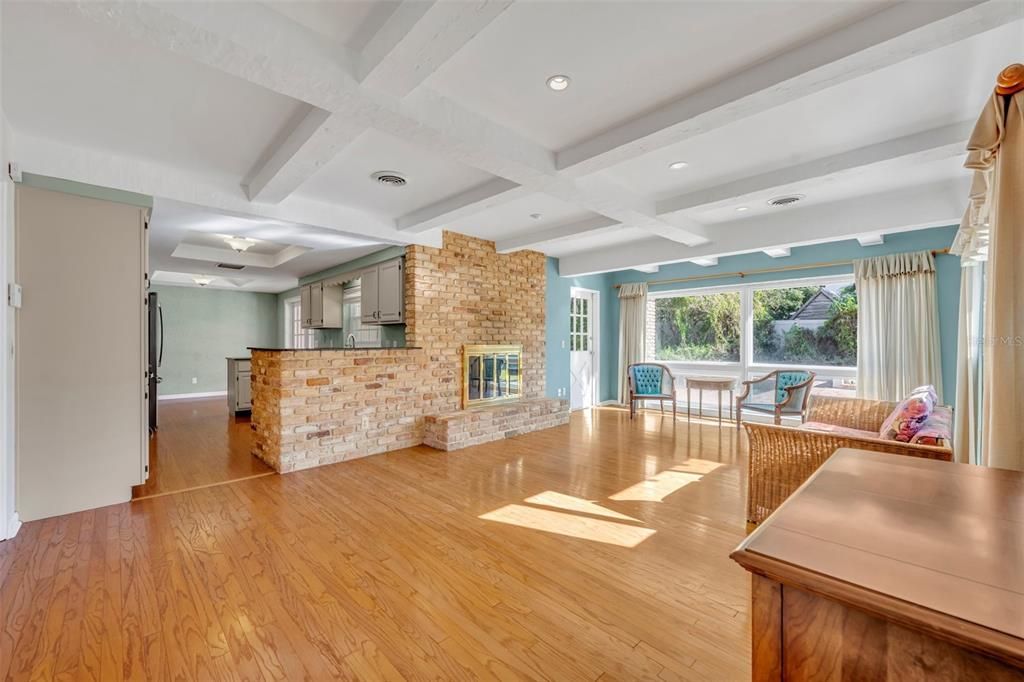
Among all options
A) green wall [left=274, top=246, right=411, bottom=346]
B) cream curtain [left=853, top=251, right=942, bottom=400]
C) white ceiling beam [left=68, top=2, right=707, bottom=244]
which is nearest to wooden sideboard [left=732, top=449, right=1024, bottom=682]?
white ceiling beam [left=68, top=2, right=707, bottom=244]

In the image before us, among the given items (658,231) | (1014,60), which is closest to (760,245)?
(658,231)

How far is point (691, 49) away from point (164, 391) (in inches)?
404

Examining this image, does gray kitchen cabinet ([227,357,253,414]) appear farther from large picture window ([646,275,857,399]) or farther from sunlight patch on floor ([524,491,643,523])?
large picture window ([646,275,857,399])

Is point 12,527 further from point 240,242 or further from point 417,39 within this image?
point 417,39

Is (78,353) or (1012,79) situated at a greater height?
(1012,79)

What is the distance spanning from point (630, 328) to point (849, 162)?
15.6 ft

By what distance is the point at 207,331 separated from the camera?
888 cm

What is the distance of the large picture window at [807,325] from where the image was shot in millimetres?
5547

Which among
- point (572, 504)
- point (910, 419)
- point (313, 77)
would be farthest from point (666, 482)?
point (313, 77)

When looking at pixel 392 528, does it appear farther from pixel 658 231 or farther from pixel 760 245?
pixel 760 245

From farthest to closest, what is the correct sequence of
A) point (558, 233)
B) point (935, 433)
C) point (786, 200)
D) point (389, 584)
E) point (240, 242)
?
1. point (240, 242)
2. point (558, 233)
3. point (786, 200)
4. point (935, 433)
5. point (389, 584)

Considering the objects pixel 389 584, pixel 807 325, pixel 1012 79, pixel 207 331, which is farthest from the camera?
pixel 207 331

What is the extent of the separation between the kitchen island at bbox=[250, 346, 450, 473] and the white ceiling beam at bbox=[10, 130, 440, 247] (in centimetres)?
124

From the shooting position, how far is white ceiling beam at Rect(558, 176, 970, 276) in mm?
3693
